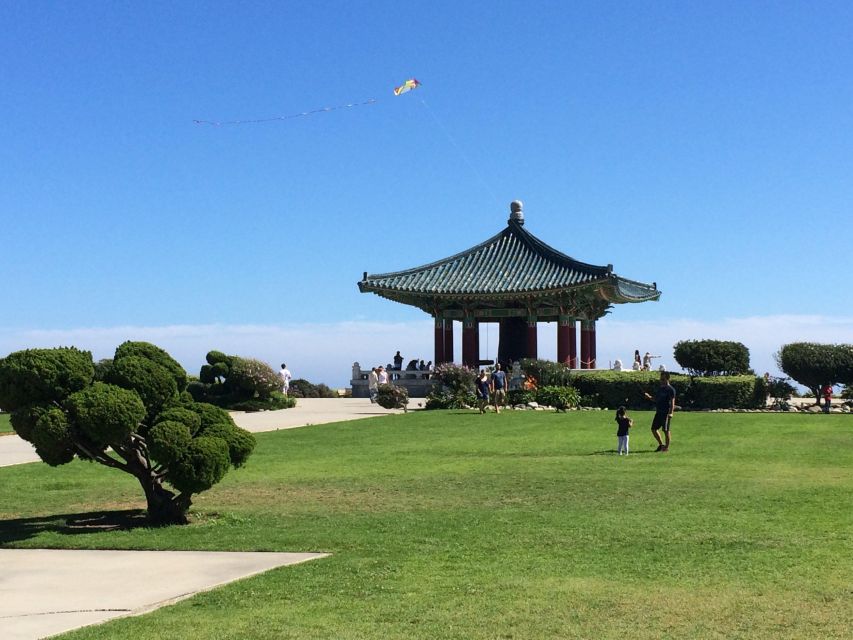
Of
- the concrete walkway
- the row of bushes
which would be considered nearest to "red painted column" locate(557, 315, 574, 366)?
the row of bushes

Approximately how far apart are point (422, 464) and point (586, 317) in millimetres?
30683

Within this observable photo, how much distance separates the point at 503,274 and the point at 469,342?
11.4ft

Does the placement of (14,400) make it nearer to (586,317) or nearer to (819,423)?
(819,423)

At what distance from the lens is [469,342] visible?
47.1m

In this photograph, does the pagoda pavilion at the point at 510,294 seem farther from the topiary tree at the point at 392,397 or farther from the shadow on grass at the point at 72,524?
the shadow on grass at the point at 72,524

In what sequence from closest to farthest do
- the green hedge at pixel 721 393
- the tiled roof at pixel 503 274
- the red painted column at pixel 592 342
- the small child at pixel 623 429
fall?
1. the small child at pixel 623 429
2. the green hedge at pixel 721 393
3. the tiled roof at pixel 503 274
4. the red painted column at pixel 592 342

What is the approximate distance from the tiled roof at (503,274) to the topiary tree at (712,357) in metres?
4.21

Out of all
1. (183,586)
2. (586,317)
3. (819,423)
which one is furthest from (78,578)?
(586,317)

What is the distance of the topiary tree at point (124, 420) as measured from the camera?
1170 cm

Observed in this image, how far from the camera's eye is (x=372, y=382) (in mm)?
42312

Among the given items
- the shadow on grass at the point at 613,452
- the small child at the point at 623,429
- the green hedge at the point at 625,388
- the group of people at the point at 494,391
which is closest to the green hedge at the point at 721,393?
the green hedge at the point at 625,388

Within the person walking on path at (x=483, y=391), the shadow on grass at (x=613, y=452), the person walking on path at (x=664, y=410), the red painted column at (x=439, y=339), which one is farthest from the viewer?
the red painted column at (x=439, y=339)

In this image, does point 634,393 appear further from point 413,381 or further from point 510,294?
point 413,381

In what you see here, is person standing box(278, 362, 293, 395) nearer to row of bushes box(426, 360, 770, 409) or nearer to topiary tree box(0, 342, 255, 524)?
row of bushes box(426, 360, 770, 409)
